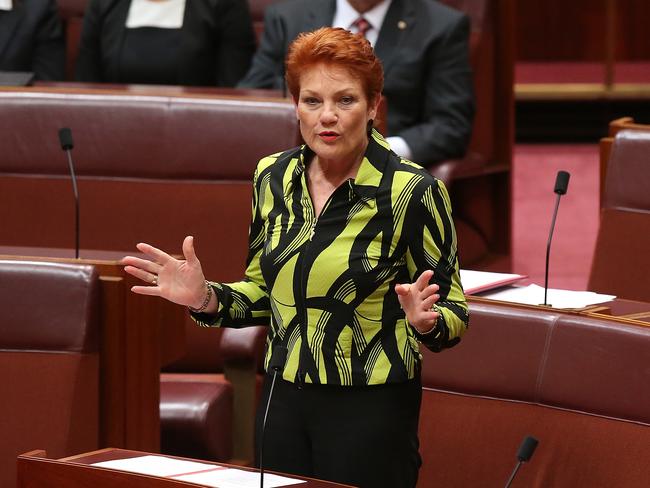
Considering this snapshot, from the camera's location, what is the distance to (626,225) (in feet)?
3.13

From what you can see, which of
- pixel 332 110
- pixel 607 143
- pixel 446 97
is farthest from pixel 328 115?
pixel 446 97

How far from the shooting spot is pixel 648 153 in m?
0.96

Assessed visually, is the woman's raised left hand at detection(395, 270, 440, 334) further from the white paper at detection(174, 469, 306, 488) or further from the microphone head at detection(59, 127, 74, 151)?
the microphone head at detection(59, 127, 74, 151)

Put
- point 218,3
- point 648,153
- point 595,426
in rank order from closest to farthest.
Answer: point 595,426 < point 648,153 < point 218,3

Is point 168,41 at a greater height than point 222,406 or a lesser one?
greater

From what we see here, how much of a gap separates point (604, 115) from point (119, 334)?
55.1 inches

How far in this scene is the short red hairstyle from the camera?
1.97 ft

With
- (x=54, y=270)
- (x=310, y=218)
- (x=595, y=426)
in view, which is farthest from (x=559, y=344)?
(x=54, y=270)

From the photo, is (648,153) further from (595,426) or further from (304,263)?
(304,263)

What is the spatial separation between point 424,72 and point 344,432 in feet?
2.06

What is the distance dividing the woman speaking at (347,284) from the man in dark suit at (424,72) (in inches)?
21.0

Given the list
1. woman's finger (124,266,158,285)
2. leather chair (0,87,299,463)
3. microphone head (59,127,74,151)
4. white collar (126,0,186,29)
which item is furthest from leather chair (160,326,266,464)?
white collar (126,0,186,29)

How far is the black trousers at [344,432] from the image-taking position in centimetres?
61

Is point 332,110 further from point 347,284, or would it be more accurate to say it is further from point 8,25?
point 8,25
